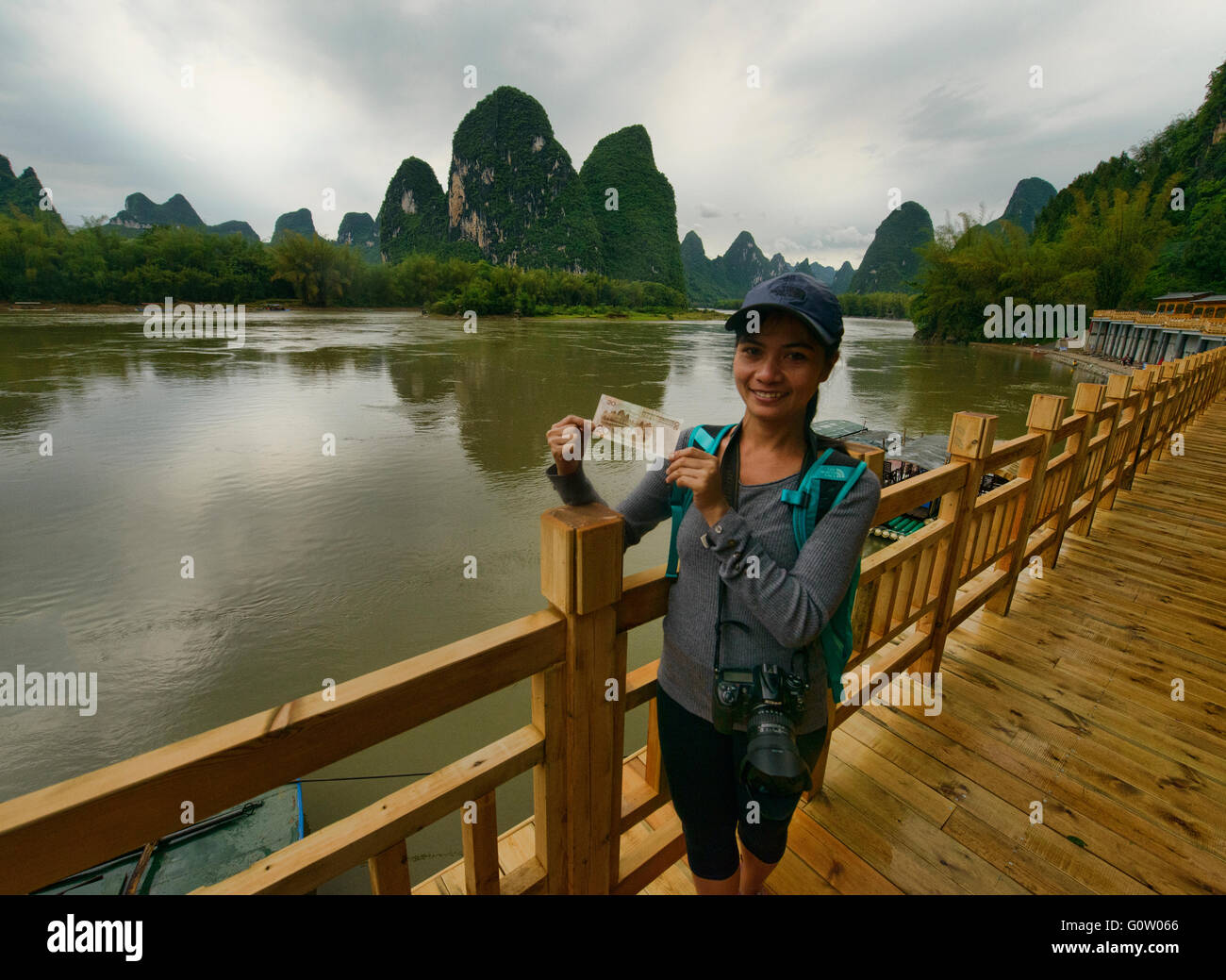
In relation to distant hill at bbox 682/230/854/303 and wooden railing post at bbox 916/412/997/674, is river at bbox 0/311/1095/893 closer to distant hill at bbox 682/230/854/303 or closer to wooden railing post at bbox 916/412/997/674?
wooden railing post at bbox 916/412/997/674

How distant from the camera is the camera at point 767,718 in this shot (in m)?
0.98

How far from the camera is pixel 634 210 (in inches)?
3814

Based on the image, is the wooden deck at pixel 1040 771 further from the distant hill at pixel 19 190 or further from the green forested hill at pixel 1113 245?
the distant hill at pixel 19 190

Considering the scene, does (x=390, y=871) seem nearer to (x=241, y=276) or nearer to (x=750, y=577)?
(x=750, y=577)

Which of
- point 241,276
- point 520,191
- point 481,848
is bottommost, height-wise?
point 481,848

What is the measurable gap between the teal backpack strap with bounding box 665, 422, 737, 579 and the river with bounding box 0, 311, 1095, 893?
168 inches

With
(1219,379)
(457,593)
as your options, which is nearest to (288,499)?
(457,593)

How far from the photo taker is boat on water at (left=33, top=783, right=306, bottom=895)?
335 cm

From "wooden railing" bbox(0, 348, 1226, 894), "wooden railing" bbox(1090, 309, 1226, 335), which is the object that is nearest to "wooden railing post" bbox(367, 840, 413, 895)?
"wooden railing" bbox(0, 348, 1226, 894)

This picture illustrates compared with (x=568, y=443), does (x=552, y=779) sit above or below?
below

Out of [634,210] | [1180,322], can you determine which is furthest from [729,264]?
[1180,322]

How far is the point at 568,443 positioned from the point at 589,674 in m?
0.46
